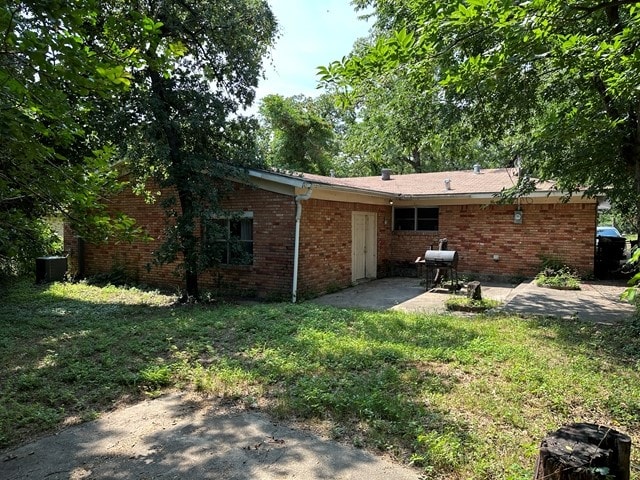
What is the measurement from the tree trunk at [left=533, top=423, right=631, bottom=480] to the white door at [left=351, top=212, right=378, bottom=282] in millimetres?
10036

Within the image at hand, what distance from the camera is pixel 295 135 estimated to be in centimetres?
2597

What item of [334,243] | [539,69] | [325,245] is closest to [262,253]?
[325,245]

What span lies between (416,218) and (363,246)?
274 cm

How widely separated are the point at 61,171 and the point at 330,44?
7.18 metres

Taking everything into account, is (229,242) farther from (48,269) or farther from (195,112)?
(48,269)

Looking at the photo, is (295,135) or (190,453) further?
(295,135)

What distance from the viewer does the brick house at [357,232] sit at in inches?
392

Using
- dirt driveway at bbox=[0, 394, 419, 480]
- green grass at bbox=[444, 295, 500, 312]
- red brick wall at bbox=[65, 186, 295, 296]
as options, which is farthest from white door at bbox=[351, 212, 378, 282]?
dirt driveway at bbox=[0, 394, 419, 480]

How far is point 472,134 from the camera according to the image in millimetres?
9578

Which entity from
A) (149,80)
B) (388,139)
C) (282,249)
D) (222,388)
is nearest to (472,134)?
(388,139)

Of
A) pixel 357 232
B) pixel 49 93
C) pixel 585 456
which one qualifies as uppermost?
pixel 49 93

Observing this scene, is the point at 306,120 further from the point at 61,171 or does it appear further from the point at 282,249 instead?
the point at 61,171

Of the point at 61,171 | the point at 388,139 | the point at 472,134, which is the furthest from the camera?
the point at 388,139

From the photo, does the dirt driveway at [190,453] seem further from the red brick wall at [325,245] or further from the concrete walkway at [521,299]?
the red brick wall at [325,245]
